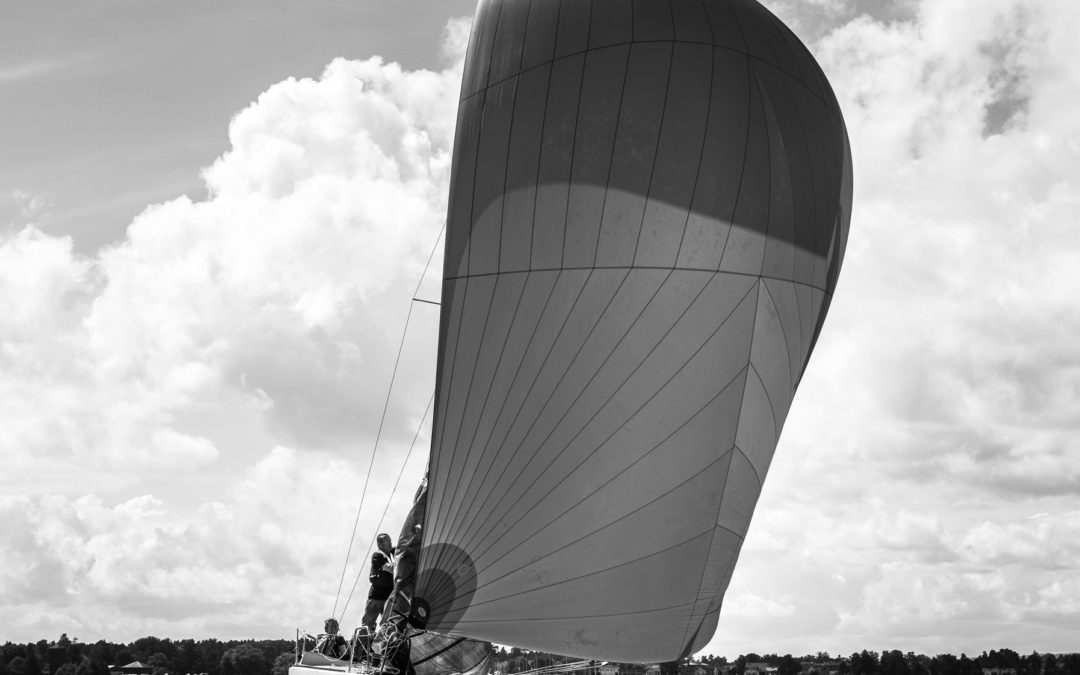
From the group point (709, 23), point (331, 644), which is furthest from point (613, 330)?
point (331, 644)

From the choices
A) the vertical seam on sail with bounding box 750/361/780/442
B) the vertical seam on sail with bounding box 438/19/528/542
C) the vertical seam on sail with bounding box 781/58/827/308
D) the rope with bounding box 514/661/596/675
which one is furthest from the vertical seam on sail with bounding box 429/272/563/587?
the vertical seam on sail with bounding box 781/58/827/308

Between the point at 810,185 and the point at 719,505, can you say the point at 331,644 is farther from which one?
the point at 810,185

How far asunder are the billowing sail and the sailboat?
0.02 metres

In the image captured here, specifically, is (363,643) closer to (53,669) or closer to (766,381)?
(766,381)

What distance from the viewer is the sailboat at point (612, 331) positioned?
12297 millimetres

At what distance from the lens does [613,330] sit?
40.4 feet

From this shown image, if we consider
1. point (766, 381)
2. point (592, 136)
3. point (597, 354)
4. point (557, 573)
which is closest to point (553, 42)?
point (592, 136)

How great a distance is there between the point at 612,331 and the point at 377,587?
15.9 ft

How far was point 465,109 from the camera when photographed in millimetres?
13648

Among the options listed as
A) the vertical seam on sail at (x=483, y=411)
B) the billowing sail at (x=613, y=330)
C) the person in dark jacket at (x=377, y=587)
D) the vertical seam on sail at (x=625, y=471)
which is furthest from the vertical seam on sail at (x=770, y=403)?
the person in dark jacket at (x=377, y=587)

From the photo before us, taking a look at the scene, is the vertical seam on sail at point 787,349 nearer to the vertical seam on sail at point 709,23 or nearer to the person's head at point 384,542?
the vertical seam on sail at point 709,23

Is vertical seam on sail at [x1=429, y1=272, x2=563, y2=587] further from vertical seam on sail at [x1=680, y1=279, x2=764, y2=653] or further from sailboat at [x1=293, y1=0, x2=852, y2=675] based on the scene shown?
vertical seam on sail at [x1=680, y1=279, x2=764, y2=653]

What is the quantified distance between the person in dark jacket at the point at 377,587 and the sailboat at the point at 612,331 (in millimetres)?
1403

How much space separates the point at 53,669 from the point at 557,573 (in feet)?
440
